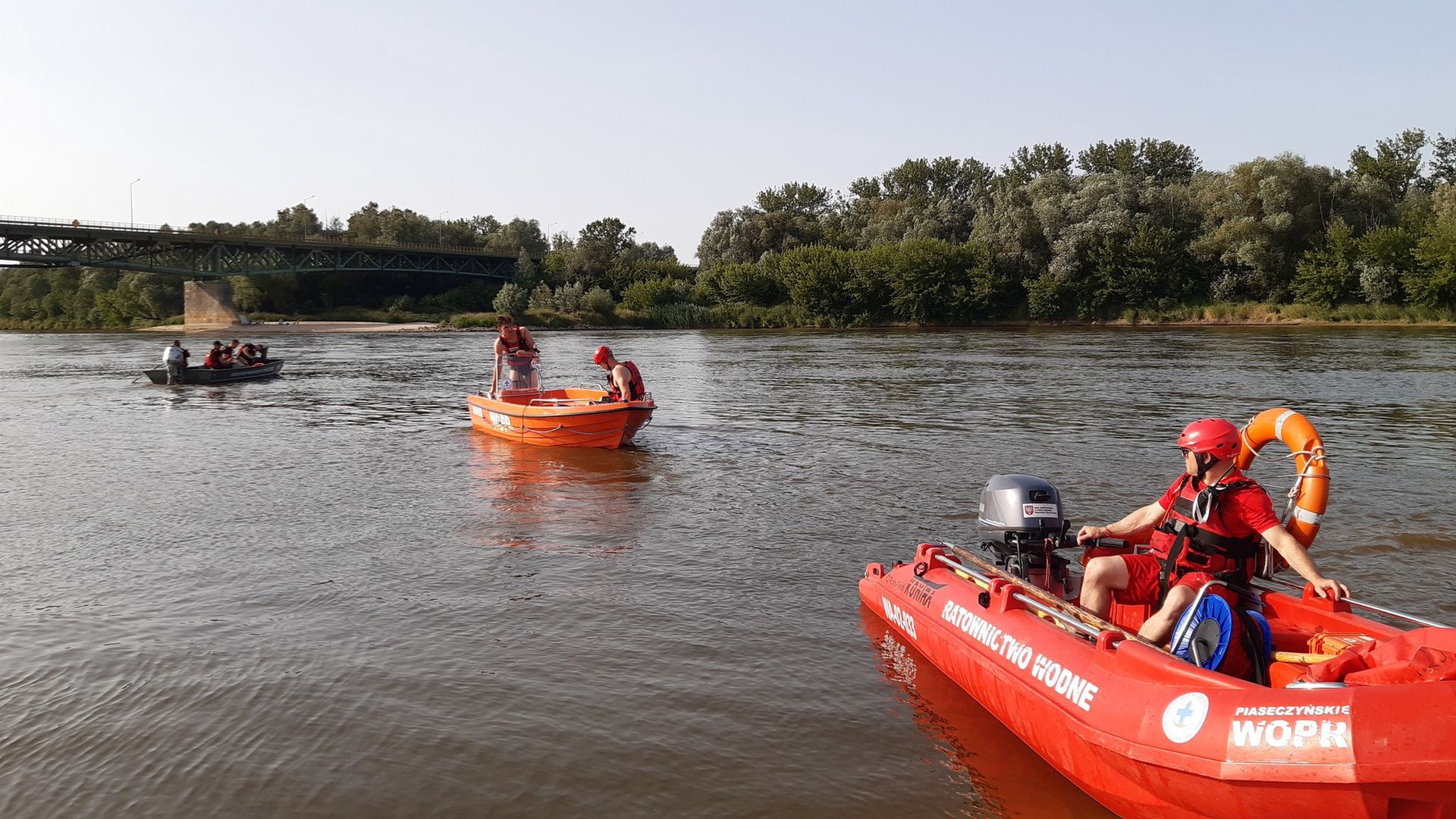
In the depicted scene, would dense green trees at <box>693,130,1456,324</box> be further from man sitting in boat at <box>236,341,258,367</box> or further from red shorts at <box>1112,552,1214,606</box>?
red shorts at <box>1112,552,1214,606</box>

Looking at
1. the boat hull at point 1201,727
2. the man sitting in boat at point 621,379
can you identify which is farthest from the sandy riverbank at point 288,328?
the boat hull at point 1201,727

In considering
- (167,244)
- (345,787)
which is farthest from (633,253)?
(345,787)

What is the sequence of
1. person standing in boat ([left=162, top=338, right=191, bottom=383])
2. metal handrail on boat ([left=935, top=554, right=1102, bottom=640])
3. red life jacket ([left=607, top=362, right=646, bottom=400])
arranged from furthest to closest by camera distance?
person standing in boat ([left=162, top=338, right=191, bottom=383]), red life jacket ([left=607, top=362, right=646, bottom=400]), metal handrail on boat ([left=935, top=554, right=1102, bottom=640])

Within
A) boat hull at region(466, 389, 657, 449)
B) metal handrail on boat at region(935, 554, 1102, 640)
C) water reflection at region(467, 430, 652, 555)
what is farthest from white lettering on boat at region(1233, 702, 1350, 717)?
boat hull at region(466, 389, 657, 449)

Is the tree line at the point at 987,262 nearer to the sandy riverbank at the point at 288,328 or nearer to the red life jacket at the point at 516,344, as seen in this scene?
the sandy riverbank at the point at 288,328

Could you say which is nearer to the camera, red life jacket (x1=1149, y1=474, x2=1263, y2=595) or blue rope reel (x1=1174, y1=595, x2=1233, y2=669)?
blue rope reel (x1=1174, y1=595, x2=1233, y2=669)

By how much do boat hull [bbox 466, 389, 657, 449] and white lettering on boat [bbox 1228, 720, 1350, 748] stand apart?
14039 millimetres

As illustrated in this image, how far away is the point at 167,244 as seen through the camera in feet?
286

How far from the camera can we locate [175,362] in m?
34.2

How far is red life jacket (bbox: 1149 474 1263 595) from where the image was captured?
6.70 m

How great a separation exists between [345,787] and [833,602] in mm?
4771

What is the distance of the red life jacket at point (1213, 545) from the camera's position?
670 cm

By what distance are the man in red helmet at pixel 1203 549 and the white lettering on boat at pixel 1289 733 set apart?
51.2 inches

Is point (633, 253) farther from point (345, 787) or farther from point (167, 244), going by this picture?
point (345, 787)
